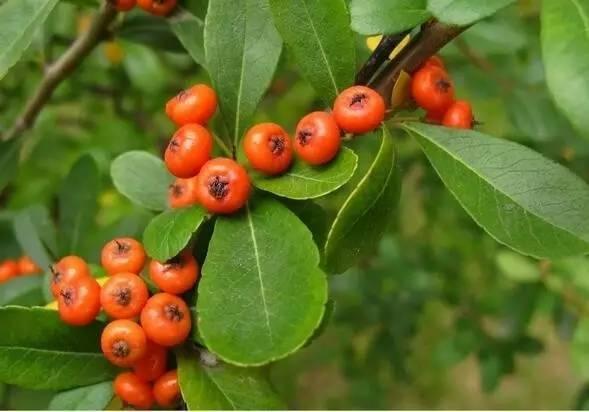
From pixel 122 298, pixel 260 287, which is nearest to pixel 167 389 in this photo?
pixel 122 298

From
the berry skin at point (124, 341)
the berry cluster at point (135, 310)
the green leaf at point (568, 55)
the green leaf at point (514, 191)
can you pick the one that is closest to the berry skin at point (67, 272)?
the berry cluster at point (135, 310)

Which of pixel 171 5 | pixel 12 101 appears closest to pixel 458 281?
pixel 12 101

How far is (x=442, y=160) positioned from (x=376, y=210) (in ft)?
0.36

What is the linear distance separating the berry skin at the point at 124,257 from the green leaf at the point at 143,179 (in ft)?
0.58

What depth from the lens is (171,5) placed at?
4.05 ft

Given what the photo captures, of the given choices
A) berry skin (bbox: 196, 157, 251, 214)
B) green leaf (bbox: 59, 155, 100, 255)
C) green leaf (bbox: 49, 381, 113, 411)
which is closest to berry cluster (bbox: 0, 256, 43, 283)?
green leaf (bbox: 59, 155, 100, 255)

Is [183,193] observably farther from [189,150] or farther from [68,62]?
[68,62]

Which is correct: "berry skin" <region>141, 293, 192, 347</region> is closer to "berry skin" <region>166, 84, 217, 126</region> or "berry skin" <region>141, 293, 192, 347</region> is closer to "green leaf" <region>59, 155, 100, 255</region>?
"berry skin" <region>166, 84, 217, 126</region>

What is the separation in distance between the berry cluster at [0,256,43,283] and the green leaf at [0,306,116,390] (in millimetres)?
571

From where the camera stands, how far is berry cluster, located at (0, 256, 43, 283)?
1661mm

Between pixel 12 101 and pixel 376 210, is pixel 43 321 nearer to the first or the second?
pixel 376 210

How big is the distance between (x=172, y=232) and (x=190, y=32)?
0.38 metres

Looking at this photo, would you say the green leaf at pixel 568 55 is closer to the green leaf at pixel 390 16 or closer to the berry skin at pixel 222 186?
the green leaf at pixel 390 16

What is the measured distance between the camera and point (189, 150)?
39.4 inches
